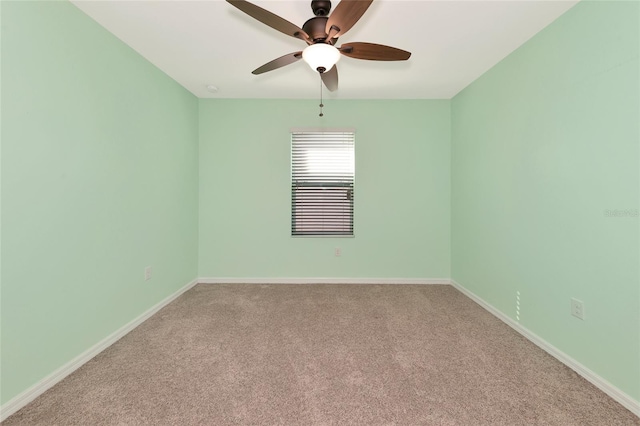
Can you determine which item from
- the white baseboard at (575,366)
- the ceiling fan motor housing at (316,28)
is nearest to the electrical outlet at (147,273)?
the ceiling fan motor housing at (316,28)

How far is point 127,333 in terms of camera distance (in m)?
2.21

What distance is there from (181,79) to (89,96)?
48.8 inches

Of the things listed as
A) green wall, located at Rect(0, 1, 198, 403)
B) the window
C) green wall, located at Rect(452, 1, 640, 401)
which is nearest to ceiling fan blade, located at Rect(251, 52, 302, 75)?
green wall, located at Rect(0, 1, 198, 403)

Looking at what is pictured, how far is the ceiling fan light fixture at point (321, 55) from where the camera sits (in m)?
1.54

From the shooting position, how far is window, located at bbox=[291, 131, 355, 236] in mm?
3500

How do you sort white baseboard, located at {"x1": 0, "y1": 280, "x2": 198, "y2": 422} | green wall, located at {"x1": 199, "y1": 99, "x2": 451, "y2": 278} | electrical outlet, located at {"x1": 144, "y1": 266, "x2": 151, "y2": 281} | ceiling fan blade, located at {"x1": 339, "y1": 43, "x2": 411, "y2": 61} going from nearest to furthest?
white baseboard, located at {"x1": 0, "y1": 280, "x2": 198, "y2": 422} < ceiling fan blade, located at {"x1": 339, "y1": 43, "x2": 411, "y2": 61} < electrical outlet, located at {"x1": 144, "y1": 266, "x2": 151, "y2": 281} < green wall, located at {"x1": 199, "y1": 99, "x2": 451, "y2": 278}

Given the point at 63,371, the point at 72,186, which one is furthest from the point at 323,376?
the point at 72,186

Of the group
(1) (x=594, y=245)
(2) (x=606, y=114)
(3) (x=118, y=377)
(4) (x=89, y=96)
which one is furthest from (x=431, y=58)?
(3) (x=118, y=377)

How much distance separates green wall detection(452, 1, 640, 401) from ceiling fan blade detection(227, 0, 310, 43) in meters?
1.83

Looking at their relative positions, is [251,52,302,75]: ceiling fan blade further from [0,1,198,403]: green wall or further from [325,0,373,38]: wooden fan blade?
[0,1,198,403]: green wall

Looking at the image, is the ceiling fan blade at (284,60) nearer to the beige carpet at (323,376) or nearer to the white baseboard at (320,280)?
the beige carpet at (323,376)

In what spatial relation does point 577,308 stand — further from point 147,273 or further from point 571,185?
point 147,273

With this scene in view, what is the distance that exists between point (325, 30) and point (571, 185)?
1.95m

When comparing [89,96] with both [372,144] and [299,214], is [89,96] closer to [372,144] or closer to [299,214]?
[299,214]
